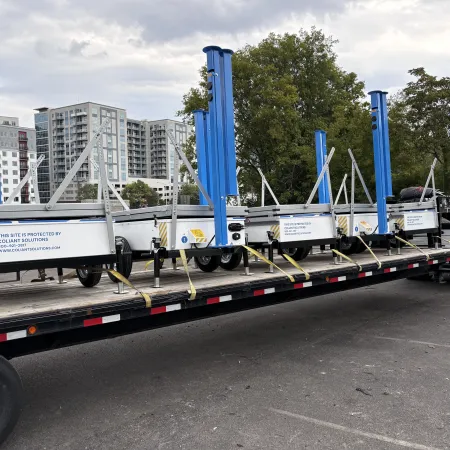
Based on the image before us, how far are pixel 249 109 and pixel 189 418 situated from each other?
71.7 feet

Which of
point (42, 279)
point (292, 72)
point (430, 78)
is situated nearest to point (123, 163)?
point (292, 72)

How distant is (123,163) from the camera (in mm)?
97500

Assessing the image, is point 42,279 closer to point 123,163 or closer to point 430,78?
point 430,78

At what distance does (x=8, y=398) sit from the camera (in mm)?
3543

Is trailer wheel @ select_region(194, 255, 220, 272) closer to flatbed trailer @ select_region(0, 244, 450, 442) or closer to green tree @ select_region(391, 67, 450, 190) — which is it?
flatbed trailer @ select_region(0, 244, 450, 442)

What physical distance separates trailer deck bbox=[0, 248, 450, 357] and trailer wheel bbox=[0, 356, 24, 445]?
229 millimetres

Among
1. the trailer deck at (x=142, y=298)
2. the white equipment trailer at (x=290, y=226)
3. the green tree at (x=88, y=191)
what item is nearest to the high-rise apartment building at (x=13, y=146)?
the green tree at (x=88, y=191)

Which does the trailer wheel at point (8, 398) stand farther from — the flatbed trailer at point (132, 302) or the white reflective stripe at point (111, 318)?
the white reflective stripe at point (111, 318)

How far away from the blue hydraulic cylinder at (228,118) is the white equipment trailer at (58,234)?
5.02 ft

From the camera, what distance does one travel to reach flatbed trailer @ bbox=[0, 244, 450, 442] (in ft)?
11.9

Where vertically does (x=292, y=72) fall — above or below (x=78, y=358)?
above

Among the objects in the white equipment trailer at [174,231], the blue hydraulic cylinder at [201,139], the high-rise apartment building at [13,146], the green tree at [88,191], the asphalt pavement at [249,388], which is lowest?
the asphalt pavement at [249,388]

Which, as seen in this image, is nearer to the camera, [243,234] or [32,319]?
[32,319]

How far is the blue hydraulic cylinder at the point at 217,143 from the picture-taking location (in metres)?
5.52
